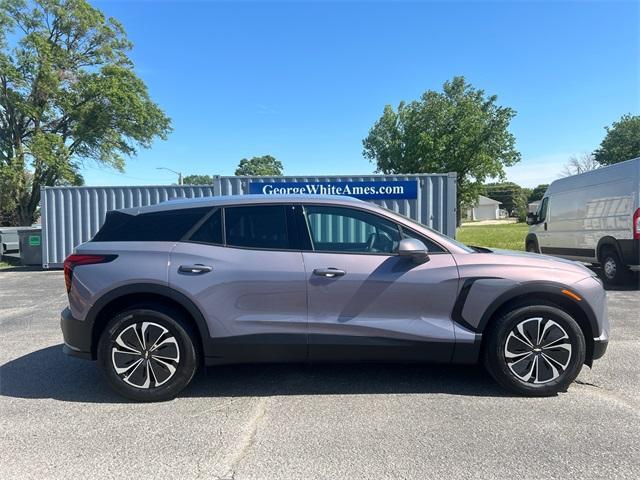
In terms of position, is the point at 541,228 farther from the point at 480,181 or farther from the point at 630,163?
the point at 480,181

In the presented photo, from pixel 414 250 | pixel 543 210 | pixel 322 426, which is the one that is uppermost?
pixel 543 210

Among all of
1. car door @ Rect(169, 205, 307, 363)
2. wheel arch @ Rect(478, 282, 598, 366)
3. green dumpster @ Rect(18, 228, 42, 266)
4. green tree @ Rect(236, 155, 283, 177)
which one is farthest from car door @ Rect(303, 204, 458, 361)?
green tree @ Rect(236, 155, 283, 177)

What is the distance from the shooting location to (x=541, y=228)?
1195 centimetres

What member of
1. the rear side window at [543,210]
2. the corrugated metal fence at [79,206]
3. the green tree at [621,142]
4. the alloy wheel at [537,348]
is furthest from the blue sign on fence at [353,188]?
the green tree at [621,142]

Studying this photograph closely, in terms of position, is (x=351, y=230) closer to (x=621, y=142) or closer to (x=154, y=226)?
(x=154, y=226)

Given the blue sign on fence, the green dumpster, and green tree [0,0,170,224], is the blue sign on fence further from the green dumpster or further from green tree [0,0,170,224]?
green tree [0,0,170,224]

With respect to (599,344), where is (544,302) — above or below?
above

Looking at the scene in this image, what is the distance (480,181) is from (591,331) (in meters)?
45.2

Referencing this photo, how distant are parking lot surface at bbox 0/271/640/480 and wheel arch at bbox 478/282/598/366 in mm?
533

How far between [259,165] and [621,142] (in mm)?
72973

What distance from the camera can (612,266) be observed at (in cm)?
941

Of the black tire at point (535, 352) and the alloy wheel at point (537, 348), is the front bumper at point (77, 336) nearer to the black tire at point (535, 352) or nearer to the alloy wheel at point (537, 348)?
the black tire at point (535, 352)

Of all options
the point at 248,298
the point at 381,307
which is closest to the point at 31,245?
the point at 248,298

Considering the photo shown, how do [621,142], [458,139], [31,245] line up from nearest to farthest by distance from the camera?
1. [31,245]
2. [458,139]
3. [621,142]
